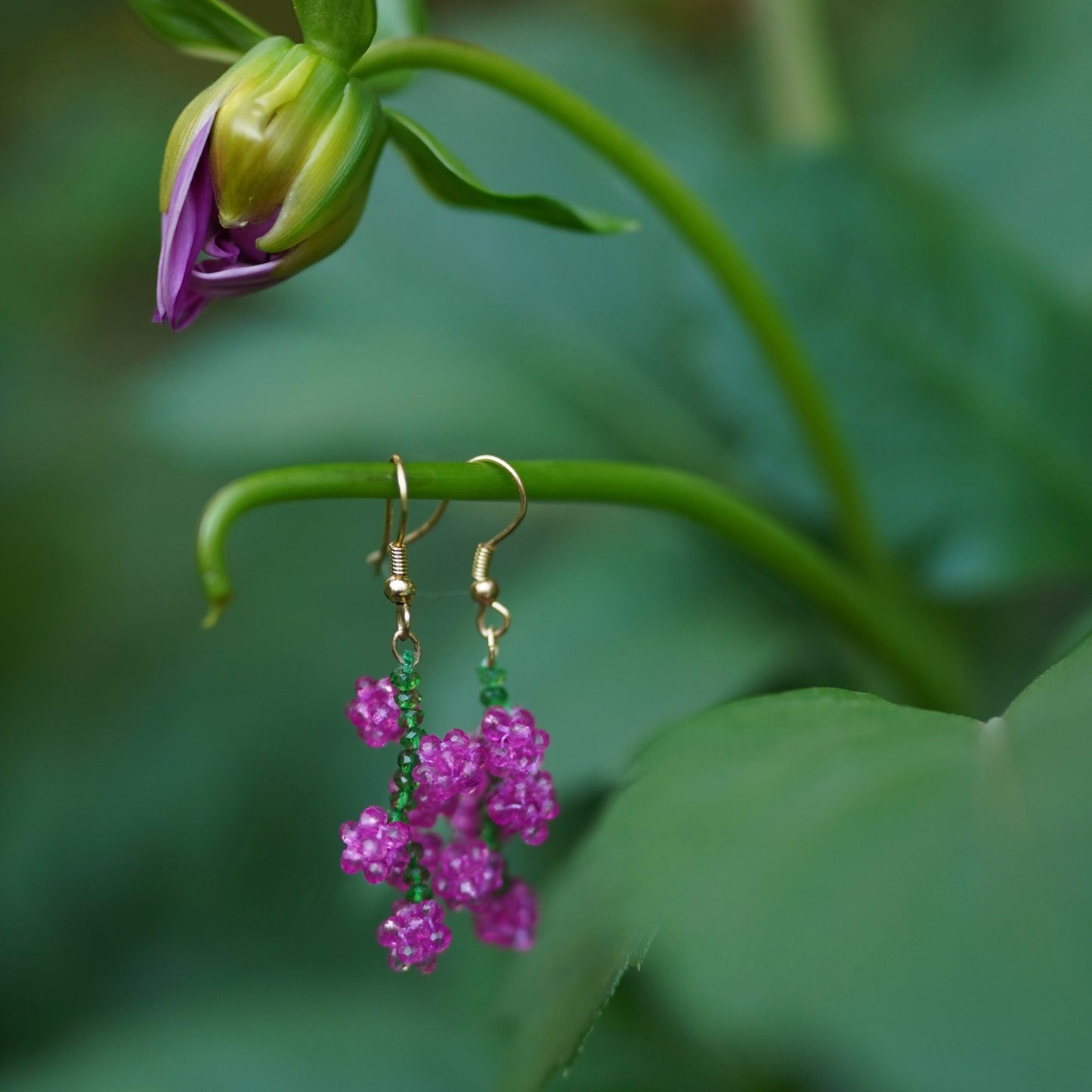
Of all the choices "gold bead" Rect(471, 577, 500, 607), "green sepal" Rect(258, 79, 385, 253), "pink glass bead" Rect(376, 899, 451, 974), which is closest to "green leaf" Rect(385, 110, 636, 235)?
"green sepal" Rect(258, 79, 385, 253)

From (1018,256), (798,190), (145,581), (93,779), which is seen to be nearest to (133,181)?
(145,581)

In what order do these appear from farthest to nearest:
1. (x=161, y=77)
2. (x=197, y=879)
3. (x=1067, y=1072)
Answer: (x=161, y=77)
(x=197, y=879)
(x=1067, y=1072)

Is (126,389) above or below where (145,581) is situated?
above

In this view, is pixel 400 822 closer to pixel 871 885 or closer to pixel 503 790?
pixel 503 790

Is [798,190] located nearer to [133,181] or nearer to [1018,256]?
[1018,256]

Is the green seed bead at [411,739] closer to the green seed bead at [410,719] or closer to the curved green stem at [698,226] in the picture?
the green seed bead at [410,719]

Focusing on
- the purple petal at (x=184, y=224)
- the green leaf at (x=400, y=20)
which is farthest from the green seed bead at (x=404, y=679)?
the green leaf at (x=400, y=20)
